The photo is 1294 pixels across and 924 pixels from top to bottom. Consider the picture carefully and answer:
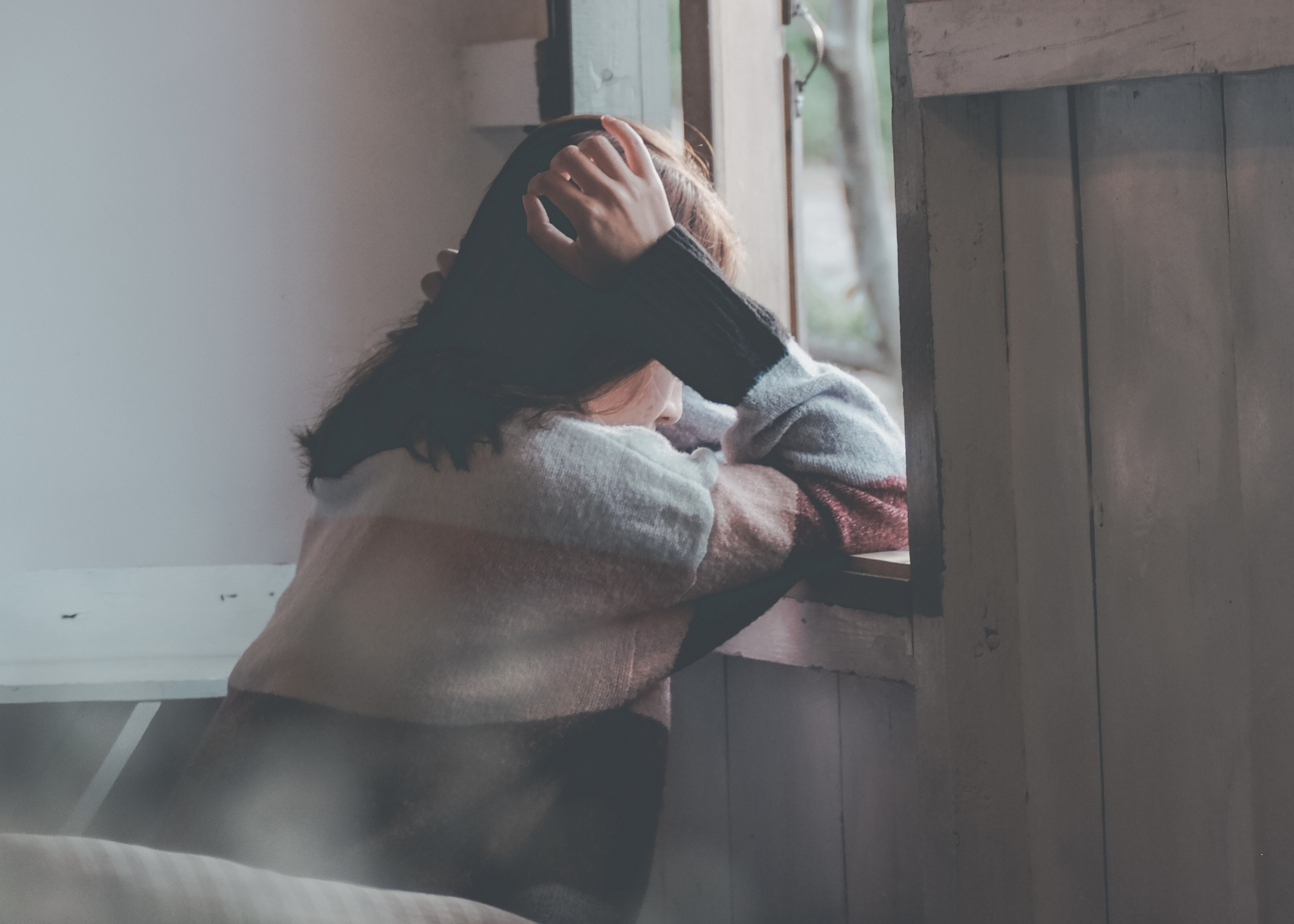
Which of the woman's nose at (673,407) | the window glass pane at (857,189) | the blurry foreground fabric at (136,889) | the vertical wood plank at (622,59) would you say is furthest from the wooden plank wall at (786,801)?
the window glass pane at (857,189)

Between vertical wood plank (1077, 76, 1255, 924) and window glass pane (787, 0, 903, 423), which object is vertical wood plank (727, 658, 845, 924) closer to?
vertical wood plank (1077, 76, 1255, 924)

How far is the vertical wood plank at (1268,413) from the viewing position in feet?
2.18

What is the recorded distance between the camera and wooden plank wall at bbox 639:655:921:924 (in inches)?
42.4

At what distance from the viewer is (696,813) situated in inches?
49.2

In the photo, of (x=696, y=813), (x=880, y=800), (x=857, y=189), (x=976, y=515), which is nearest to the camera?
(x=976, y=515)

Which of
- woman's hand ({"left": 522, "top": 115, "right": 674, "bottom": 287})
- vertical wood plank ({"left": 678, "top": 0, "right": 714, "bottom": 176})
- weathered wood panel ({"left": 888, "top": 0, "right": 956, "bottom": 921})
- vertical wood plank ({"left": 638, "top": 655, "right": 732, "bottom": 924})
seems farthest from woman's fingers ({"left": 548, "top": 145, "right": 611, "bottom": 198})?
vertical wood plank ({"left": 638, "top": 655, "right": 732, "bottom": 924})

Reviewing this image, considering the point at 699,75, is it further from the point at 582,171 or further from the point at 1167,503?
the point at 1167,503

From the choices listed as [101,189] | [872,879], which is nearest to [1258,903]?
[872,879]

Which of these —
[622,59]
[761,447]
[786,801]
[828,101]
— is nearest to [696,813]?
[786,801]

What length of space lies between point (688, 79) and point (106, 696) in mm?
1143

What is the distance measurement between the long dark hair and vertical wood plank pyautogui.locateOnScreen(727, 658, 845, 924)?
0.40 meters

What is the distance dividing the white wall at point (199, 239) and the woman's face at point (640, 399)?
623 mm

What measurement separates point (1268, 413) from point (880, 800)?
0.57 m

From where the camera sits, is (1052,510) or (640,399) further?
(640,399)
